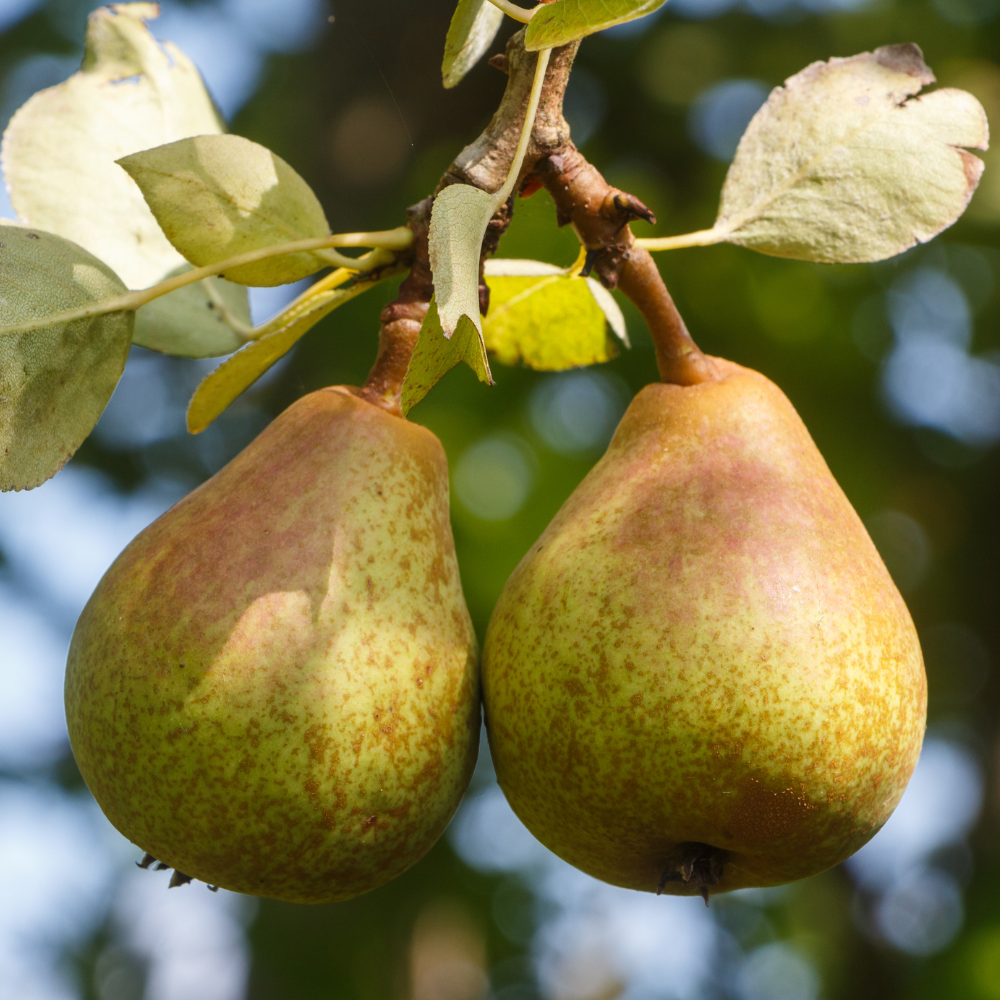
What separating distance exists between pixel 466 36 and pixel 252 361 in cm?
36

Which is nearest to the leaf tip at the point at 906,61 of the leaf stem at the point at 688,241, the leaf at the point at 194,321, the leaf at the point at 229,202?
the leaf stem at the point at 688,241

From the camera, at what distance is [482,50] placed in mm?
1003

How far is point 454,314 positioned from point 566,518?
14.8 inches

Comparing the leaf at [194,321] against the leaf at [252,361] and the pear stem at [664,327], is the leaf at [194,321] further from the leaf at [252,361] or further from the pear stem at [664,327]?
the pear stem at [664,327]

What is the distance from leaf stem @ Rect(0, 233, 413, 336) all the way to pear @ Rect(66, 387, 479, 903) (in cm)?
18

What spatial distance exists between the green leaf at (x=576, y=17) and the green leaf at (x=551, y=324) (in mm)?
484

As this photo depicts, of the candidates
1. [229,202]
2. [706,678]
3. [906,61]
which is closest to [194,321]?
[229,202]

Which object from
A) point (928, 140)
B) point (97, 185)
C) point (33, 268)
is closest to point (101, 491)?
point (97, 185)

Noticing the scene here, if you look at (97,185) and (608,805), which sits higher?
(97,185)

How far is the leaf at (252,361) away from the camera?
3.10ft

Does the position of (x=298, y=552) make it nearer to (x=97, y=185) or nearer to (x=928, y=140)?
(x=97, y=185)

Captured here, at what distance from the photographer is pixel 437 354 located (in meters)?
0.67

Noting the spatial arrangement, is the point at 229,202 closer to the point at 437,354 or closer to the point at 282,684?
the point at 437,354

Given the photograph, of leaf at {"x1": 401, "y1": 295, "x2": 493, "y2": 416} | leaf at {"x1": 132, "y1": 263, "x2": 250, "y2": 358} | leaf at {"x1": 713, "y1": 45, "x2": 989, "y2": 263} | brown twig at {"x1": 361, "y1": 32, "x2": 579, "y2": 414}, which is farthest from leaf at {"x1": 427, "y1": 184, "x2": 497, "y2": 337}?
leaf at {"x1": 132, "y1": 263, "x2": 250, "y2": 358}
